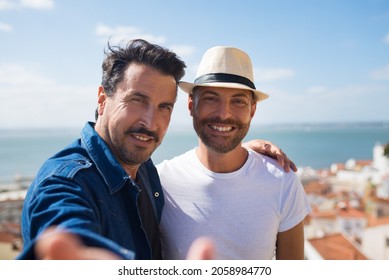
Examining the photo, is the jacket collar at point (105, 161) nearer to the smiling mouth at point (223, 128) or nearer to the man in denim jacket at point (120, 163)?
the man in denim jacket at point (120, 163)

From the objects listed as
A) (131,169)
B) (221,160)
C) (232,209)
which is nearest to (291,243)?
(232,209)

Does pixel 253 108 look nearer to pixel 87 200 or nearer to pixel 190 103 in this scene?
pixel 190 103

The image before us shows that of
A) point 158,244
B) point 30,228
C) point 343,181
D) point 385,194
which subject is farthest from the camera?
point 343,181

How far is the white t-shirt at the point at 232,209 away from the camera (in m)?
1.41

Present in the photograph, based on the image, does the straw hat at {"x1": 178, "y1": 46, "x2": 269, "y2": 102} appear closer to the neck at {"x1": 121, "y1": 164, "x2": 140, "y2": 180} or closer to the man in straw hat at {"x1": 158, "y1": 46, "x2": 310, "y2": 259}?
the man in straw hat at {"x1": 158, "y1": 46, "x2": 310, "y2": 259}

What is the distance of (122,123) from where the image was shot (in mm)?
1207

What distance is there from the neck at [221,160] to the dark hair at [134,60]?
39 centimetres

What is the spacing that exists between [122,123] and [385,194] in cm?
2426

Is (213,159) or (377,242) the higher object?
(213,159)

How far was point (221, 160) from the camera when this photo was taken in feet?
4.99

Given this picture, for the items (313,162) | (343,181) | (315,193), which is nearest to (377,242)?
(315,193)

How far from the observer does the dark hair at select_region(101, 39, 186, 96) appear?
125 cm
